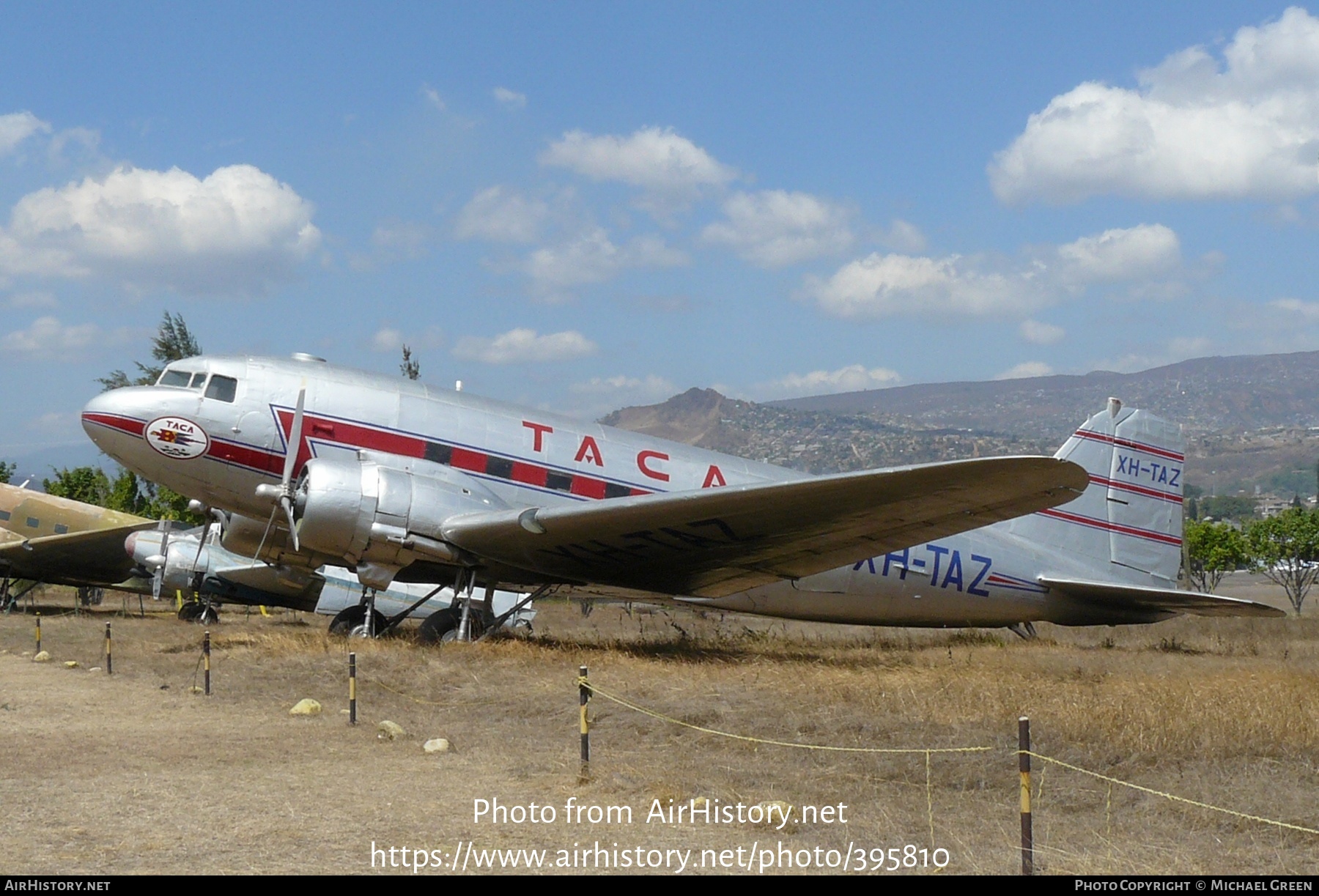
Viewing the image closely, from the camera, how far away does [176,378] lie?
52.6ft

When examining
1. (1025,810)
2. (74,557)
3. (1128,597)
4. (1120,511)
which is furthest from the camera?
(74,557)

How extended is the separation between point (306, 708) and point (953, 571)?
1026cm

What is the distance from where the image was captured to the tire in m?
16.1

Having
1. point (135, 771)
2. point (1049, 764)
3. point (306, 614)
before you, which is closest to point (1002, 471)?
point (1049, 764)

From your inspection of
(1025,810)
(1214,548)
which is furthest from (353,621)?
(1214,548)

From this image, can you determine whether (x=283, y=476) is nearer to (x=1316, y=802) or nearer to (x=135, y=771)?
(x=135, y=771)

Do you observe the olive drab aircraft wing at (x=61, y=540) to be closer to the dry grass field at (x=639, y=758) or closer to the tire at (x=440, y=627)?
the dry grass field at (x=639, y=758)

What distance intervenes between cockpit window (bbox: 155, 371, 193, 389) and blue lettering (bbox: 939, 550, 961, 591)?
11316 mm

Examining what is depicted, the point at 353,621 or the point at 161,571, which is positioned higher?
the point at 353,621

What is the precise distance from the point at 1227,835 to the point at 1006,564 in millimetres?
11859

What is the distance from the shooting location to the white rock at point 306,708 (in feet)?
37.2

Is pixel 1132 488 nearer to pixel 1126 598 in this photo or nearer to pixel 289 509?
pixel 1126 598

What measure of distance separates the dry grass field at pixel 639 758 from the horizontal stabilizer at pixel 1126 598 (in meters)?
1.47
